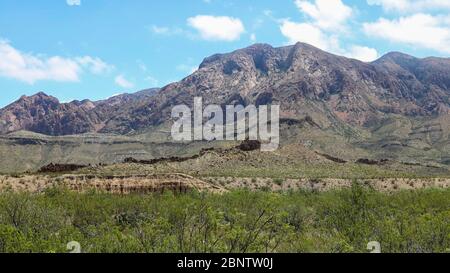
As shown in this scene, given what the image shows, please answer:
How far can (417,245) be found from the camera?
53.5 feet

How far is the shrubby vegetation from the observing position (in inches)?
513

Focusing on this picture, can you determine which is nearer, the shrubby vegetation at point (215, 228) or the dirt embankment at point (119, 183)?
the shrubby vegetation at point (215, 228)

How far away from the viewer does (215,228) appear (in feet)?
44.0

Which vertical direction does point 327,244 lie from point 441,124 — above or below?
below

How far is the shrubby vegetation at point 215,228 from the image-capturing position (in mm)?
13023

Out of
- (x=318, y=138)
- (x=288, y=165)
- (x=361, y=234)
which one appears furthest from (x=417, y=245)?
(x=318, y=138)

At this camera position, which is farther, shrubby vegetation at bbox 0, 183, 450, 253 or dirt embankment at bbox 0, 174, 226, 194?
dirt embankment at bbox 0, 174, 226, 194

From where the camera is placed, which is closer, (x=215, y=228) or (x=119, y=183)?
(x=215, y=228)

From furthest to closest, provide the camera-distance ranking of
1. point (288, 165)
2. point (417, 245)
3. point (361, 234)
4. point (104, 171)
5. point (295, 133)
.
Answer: point (295, 133) < point (288, 165) < point (104, 171) < point (361, 234) < point (417, 245)

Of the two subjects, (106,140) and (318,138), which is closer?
(318,138)

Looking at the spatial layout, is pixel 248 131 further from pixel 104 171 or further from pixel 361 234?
pixel 361 234

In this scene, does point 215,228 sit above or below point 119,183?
above
